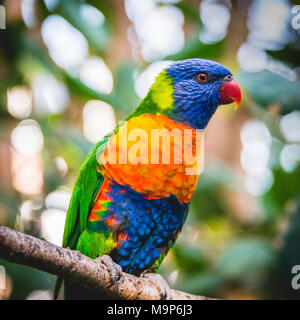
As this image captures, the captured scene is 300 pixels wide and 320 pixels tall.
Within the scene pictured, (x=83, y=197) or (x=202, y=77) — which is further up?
(x=202, y=77)

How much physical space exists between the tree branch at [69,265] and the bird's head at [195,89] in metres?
0.71

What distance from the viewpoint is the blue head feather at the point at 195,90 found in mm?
1464

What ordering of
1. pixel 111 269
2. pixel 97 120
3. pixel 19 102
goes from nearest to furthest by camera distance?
pixel 111 269, pixel 97 120, pixel 19 102

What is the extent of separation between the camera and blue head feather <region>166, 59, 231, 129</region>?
4.80 ft

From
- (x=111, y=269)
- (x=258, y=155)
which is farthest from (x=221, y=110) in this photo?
(x=111, y=269)

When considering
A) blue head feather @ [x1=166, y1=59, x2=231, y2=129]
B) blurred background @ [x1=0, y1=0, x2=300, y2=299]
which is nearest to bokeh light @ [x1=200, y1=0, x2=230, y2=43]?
blurred background @ [x1=0, y1=0, x2=300, y2=299]

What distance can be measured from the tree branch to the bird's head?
0.71 meters

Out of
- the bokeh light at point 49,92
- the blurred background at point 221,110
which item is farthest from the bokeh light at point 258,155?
the bokeh light at point 49,92

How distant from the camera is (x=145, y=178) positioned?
4.32ft

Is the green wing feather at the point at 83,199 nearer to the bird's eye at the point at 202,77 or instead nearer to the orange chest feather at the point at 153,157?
the orange chest feather at the point at 153,157

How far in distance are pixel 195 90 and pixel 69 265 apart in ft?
2.95

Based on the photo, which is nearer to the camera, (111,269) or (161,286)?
(111,269)

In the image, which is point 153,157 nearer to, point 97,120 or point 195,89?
point 195,89
